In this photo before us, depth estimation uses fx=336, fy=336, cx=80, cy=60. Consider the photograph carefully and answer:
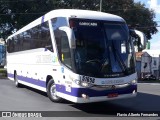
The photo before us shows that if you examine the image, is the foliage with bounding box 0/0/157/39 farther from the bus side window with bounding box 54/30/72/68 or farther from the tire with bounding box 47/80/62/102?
the bus side window with bounding box 54/30/72/68

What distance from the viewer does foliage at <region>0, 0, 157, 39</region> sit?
1660 inches

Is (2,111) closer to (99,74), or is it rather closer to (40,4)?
(99,74)

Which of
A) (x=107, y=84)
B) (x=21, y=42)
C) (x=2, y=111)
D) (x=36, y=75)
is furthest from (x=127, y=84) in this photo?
Result: (x=21, y=42)

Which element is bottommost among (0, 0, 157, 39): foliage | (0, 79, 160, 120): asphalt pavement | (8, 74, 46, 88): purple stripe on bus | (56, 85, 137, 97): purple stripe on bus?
(0, 79, 160, 120): asphalt pavement

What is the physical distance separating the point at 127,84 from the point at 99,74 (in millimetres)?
1188

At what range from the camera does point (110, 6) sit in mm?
47750

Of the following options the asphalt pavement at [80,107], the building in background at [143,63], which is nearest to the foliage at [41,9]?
the building in background at [143,63]

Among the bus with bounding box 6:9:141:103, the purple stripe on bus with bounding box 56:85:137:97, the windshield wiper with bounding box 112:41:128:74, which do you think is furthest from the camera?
the windshield wiper with bounding box 112:41:128:74

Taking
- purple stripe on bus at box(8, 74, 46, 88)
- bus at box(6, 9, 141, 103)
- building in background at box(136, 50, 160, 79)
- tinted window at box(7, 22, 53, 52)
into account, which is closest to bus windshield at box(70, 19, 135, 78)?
bus at box(6, 9, 141, 103)

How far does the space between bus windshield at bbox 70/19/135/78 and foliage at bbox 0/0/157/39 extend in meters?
30.8

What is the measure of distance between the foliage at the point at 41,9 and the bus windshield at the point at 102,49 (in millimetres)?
30824

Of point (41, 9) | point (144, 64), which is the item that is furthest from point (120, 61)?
point (144, 64)

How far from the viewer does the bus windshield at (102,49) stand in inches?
436

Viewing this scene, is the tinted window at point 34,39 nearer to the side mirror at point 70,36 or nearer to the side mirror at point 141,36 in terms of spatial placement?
the side mirror at point 70,36
